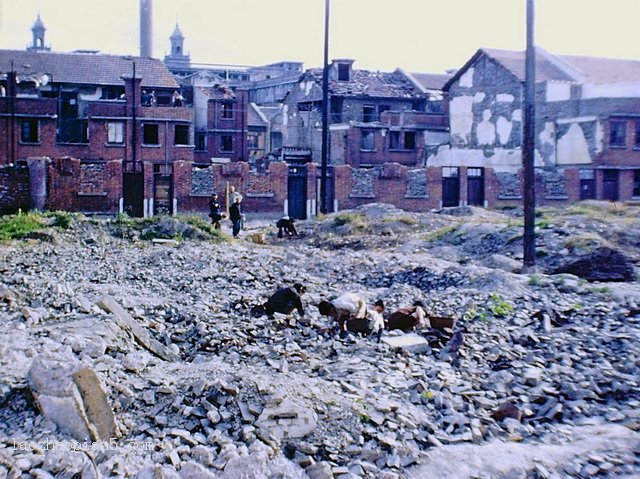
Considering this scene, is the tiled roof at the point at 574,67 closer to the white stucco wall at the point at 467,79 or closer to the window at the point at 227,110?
the white stucco wall at the point at 467,79

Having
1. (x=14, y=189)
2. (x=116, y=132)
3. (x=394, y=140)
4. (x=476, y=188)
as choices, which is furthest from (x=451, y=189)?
(x=14, y=189)

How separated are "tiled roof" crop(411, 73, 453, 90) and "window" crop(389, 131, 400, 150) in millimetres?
7366

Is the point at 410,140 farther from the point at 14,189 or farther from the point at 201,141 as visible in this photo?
the point at 14,189

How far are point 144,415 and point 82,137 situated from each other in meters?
41.8

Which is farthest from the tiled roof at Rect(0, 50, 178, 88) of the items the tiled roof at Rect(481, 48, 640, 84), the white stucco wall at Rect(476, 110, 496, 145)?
the tiled roof at Rect(481, 48, 640, 84)

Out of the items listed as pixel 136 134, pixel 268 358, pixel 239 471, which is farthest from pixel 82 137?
pixel 239 471

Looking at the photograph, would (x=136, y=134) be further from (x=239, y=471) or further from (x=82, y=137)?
→ (x=239, y=471)

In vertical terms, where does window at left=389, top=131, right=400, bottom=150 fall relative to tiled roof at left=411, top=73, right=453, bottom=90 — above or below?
below

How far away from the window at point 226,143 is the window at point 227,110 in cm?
121

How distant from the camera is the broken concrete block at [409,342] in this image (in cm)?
866

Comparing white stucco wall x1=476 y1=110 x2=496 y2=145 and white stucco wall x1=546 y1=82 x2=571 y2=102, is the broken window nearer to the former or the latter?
white stucco wall x1=476 y1=110 x2=496 y2=145

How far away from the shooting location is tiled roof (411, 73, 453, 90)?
53.9 metres

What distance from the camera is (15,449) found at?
17.6 feet

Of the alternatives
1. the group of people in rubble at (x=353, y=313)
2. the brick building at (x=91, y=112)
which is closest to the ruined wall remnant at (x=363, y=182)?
the brick building at (x=91, y=112)
